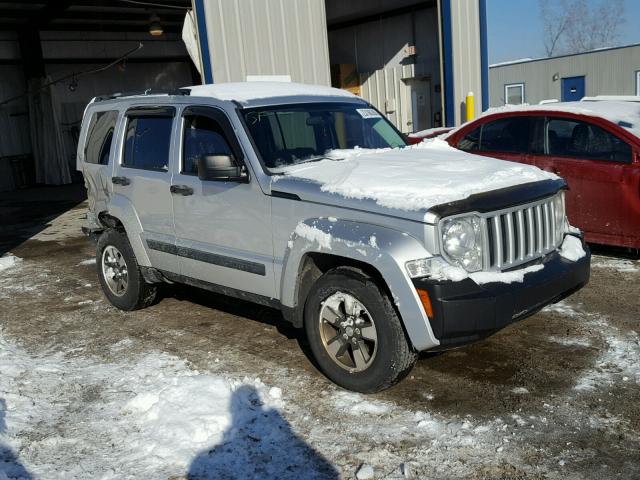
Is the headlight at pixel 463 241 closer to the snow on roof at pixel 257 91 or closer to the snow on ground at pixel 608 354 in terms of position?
→ the snow on ground at pixel 608 354

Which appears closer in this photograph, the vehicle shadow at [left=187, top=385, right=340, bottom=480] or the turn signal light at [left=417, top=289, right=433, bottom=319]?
the vehicle shadow at [left=187, top=385, right=340, bottom=480]

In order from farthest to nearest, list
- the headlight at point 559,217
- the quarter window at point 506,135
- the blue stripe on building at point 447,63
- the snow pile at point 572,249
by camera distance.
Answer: the blue stripe on building at point 447,63, the quarter window at point 506,135, the headlight at point 559,217, the snow pile at point 572,249

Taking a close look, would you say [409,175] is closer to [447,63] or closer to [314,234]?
[314,234]

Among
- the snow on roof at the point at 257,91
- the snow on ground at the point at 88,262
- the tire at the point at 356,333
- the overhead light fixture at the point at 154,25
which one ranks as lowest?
the snow on ground at the point at 88,262

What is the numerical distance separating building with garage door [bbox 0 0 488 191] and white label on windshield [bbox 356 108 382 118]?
5.06 metres

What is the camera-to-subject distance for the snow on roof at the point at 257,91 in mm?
4953

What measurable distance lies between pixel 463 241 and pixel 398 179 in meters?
0.60

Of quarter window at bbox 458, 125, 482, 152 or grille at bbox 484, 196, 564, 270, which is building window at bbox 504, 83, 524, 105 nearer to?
quarter window at bbox 458, 125, 482, 152

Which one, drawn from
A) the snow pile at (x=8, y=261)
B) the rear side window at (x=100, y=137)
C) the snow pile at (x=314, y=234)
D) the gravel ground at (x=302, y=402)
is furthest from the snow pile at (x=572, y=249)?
the snow pile at (x=8, y=261)

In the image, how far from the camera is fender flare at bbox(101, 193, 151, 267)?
18.5ft

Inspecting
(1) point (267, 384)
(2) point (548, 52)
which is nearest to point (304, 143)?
(1) point (267, 384)

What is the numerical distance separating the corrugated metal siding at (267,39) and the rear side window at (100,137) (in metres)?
3.94

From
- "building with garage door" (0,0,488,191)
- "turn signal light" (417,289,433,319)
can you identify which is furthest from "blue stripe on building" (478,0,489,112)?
"turn signal light" (417,289,433,319)

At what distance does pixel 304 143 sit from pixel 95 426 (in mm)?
2395
